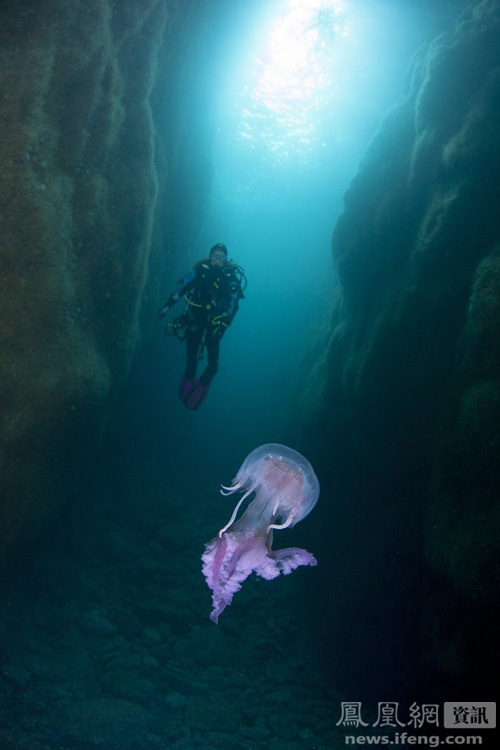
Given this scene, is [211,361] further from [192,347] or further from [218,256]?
[218,256]

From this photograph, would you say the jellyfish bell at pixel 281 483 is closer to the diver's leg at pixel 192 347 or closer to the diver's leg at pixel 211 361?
the diver's leg at pixel 211 361

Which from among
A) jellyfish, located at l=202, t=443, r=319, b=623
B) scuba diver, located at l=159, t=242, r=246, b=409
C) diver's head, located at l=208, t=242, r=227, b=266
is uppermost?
diver's head, located at l=208, t=242, r=227, b=266

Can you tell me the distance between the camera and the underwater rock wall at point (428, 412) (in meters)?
3.77

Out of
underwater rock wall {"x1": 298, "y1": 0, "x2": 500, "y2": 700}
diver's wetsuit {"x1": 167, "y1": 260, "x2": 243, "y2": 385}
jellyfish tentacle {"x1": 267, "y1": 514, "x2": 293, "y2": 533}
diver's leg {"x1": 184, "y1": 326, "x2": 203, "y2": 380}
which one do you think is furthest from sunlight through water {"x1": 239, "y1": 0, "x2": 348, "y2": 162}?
jellyfish tentacle {"x1": 267, "y1": 514, "x2": 293, "y2": 533}

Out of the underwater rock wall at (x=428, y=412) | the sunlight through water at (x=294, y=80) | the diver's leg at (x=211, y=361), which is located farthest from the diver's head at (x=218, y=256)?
the sunlight through water at (x=294, y=80)

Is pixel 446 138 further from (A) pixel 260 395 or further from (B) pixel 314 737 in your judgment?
(A) pixel 260 395

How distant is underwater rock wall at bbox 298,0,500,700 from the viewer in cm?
377

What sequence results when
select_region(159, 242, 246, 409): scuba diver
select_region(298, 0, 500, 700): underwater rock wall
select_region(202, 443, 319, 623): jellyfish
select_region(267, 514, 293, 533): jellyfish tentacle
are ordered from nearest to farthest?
select_region(202, 443, 319, 623): jellyfish, select_region(267, 514, 293, 533): jellyfish tentacle, select_region(298, 0, 500, 700): underwater rock wall, select_region(159, 242, 246, 409): scuba diver

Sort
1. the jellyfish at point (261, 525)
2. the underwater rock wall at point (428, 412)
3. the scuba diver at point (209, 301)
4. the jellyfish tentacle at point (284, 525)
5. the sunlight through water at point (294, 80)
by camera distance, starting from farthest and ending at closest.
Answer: the sunlight through water at point (294, 80) → the scuba diver at point (209, 301) → the underwater rock wall at point (428, 412) → the jellyfish tentacle at point (284, 525) → the jellyfish at point (261, 525)

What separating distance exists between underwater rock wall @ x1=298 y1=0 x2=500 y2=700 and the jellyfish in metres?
1.49

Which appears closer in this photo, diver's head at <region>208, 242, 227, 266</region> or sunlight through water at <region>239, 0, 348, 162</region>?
diver's head at <region>208, 242, 227, 266</region>

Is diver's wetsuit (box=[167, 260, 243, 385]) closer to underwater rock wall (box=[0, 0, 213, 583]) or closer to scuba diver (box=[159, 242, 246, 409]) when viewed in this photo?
scuba diver (box=[159, 242, 246, 409])

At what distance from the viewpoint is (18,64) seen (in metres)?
3.68

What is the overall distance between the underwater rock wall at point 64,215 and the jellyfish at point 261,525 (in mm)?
2455
